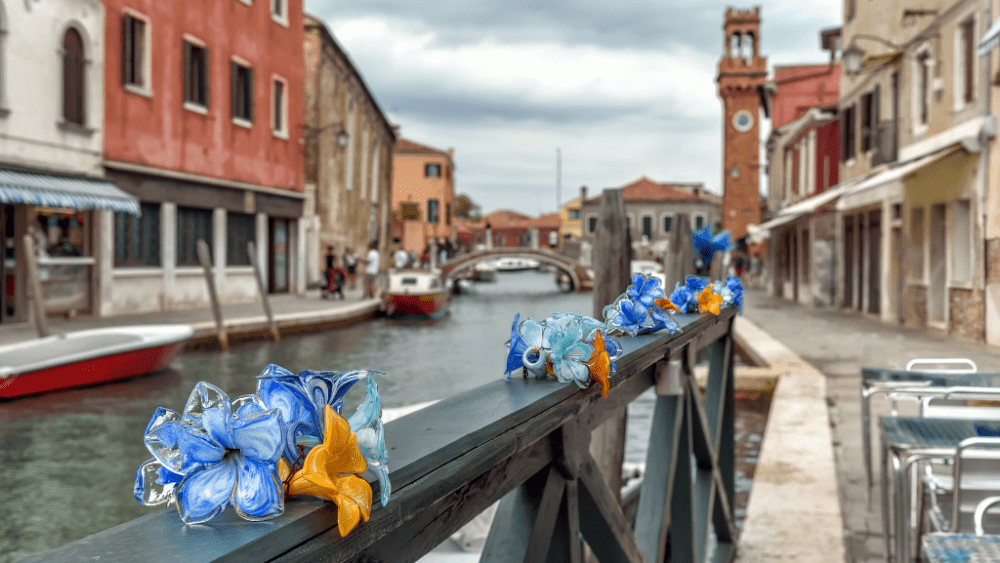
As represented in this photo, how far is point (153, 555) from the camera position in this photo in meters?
0.69

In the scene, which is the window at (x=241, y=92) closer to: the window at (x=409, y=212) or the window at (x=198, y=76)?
the window at (x=198, y=76)

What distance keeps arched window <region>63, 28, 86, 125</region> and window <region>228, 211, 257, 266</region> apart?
16.7 feet

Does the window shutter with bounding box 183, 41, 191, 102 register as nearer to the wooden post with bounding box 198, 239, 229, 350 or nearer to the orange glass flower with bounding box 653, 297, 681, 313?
the wooden post with bounding box 198, 239, 229, 350

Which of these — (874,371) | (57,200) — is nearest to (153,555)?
(874,371)

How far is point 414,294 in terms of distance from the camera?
71.1 feet

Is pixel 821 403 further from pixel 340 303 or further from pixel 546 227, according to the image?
pixel 546 227

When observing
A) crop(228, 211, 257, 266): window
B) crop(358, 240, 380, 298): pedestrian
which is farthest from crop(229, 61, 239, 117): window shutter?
crop(358, 240, 380, 298): pedestrian

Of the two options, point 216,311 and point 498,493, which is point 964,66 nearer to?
point 216,311

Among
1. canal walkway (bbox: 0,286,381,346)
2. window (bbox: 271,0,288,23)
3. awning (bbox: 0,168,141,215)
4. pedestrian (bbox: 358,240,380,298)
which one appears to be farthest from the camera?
pedestrian (bbox: 358,240,380,298)

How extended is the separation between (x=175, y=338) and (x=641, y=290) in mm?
9708

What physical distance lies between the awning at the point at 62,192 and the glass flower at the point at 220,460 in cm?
1232

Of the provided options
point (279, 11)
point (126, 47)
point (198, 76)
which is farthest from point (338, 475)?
point (279, 11)

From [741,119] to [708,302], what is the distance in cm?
4459

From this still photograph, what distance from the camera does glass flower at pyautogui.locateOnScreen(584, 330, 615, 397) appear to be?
149 cm
